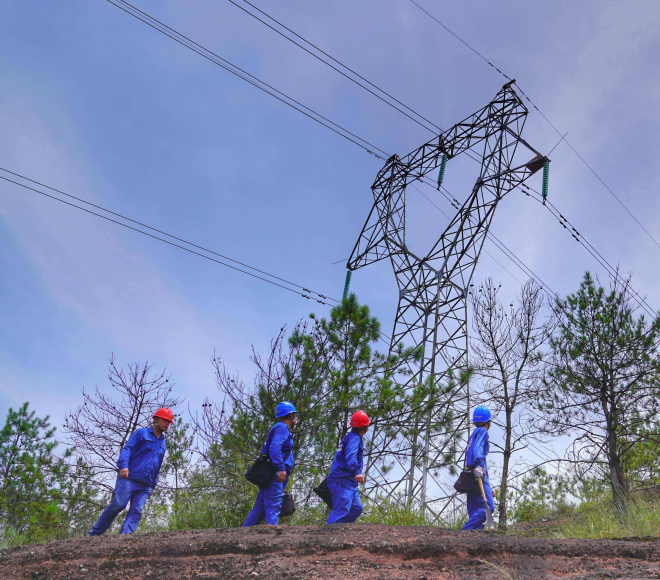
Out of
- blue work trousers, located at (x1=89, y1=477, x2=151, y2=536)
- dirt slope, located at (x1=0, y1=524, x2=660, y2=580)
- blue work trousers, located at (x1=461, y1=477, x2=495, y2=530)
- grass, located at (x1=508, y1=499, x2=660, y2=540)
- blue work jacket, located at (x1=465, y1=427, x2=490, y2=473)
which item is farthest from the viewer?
grass, located at (x1=508, y1=499, x2=660, y2=540)

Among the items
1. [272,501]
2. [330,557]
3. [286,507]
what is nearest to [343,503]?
[286,507]

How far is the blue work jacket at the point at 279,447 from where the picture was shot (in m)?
5.56

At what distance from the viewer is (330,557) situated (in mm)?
3883

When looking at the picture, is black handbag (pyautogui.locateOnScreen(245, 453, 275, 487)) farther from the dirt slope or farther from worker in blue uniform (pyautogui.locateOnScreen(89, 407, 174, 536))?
worker in blue uniform (pyautogui.locateOnScreen(89, 407, 174, 536))

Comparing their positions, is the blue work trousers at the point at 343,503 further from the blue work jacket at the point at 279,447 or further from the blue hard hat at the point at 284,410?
the blue hard hat at the point at 284,410

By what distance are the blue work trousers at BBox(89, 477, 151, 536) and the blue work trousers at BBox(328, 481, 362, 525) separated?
2165 mm

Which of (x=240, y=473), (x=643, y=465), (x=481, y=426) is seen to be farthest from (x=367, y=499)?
(x=643, y=465)

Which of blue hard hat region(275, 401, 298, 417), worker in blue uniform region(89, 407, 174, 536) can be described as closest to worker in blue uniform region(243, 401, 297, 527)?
blue hard hat region(275, 401, 298, 417)

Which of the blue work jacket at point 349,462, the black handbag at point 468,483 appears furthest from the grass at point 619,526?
the blue work jacket at point 349,462

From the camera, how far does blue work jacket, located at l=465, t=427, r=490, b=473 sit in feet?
19.8

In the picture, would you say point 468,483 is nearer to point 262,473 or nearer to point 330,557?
point 262,473

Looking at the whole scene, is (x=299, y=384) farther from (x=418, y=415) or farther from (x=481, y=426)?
(x=481, y=426)

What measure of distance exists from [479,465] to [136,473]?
393 centimetres

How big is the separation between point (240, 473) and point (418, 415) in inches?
124
